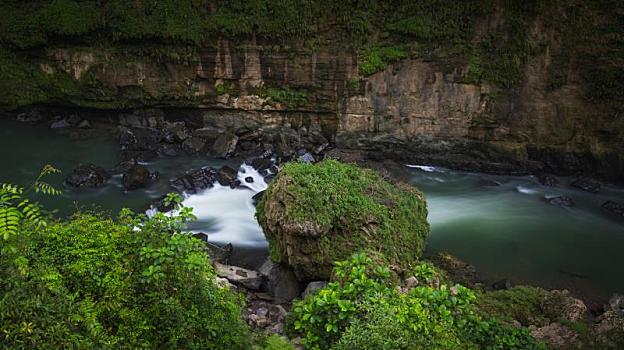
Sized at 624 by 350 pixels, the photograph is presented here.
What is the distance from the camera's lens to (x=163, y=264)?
4.05 metres

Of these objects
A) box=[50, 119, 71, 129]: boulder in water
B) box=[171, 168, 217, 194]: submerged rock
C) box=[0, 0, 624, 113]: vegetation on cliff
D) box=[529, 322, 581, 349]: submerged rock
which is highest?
box=[0, 0, 624, 113]: vegetation on cliff

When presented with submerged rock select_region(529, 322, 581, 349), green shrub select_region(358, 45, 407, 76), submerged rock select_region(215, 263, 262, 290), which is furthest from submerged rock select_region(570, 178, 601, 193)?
submerged rock select_region(215, 263, 262, 290)

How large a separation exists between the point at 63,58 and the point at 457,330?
1546 cm

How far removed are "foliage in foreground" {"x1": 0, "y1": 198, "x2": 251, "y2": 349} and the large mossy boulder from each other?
132 inches

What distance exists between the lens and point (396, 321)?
3.96 metres

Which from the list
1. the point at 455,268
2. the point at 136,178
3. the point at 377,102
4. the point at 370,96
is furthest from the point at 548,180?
the point at 136,178

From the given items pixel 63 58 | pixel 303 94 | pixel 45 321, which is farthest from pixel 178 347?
pixel 63 58

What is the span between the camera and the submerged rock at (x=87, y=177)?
12680mm

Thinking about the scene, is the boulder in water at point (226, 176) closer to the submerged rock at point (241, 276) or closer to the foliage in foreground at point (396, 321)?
the submerged rock at point (241, 276)

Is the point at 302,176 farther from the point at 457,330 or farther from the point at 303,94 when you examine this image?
the point at 303,94

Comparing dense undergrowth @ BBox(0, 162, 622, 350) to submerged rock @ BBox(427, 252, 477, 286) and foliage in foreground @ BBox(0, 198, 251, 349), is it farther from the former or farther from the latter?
submerged rock @ BBox(427, 252, 477, 286)

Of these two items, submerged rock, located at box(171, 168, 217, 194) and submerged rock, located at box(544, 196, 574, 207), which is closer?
submerged rock, located at box(544, 196, 574, 207)

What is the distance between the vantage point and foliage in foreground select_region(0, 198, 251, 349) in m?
3.14

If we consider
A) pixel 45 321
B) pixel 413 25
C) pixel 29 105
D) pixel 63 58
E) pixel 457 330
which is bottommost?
pixel 457 330
